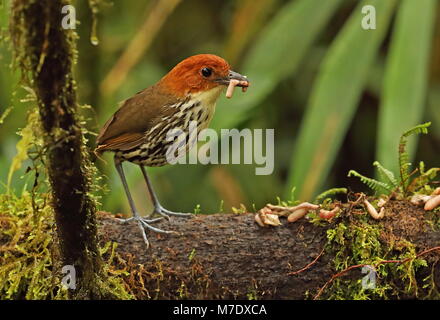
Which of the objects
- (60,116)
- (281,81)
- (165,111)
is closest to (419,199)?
(165,111)

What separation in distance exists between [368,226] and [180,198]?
2548 mm

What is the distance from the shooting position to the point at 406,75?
3686mm

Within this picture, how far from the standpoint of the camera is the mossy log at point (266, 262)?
2311mm

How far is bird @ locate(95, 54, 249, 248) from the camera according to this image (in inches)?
116

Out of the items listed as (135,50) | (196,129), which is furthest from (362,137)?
(196,129)

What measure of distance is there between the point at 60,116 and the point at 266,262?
86 centimetres

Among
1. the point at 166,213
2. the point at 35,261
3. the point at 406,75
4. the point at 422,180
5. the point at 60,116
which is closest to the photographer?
the point at 60,116

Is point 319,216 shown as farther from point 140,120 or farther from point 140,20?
point 140,20

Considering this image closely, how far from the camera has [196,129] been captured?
301cm

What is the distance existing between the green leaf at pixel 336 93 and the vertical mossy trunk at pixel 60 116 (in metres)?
1.79

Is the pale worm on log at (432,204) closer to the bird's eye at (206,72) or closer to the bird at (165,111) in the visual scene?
the bird at (165,111)

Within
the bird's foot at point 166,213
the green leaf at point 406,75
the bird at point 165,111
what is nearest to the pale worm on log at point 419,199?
the bird's foot at point 166,213

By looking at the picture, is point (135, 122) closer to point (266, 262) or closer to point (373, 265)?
point (266, 262)

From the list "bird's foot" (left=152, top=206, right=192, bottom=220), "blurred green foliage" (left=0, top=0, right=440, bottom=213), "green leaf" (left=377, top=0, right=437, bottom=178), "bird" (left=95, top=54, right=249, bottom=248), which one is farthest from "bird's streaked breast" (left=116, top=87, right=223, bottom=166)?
"green leaf" (left=377, top=0, right=437, bottom=178)
